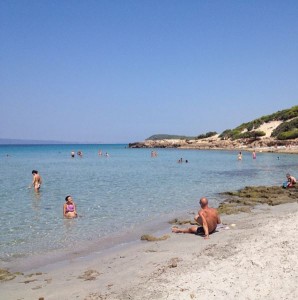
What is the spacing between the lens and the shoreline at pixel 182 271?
5.89 m

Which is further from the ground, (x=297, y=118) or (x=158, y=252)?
(x=297, y=118)

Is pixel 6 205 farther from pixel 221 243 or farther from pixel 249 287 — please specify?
pixel 249 287

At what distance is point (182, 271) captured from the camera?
7047 millimetres

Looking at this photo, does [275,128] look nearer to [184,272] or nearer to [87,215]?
[87,215]

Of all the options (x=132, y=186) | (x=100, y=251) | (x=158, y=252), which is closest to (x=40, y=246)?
(x=100, y=251)

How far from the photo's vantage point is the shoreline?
589 centimetres

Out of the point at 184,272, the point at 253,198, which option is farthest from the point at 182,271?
the point at 253,198

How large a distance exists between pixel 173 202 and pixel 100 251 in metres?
8.46

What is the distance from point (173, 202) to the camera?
17938 millimetres

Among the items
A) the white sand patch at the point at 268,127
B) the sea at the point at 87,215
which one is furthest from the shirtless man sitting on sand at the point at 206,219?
the white sand patch at the point at 268,127

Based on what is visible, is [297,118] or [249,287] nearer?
[249,287]

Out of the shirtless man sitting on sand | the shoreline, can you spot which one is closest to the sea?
the shoreline

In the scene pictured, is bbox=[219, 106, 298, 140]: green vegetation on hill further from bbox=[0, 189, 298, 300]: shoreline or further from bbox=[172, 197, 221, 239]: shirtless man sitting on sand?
bbox=[0, 189, 298, 300]: shoreline

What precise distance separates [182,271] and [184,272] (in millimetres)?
107
